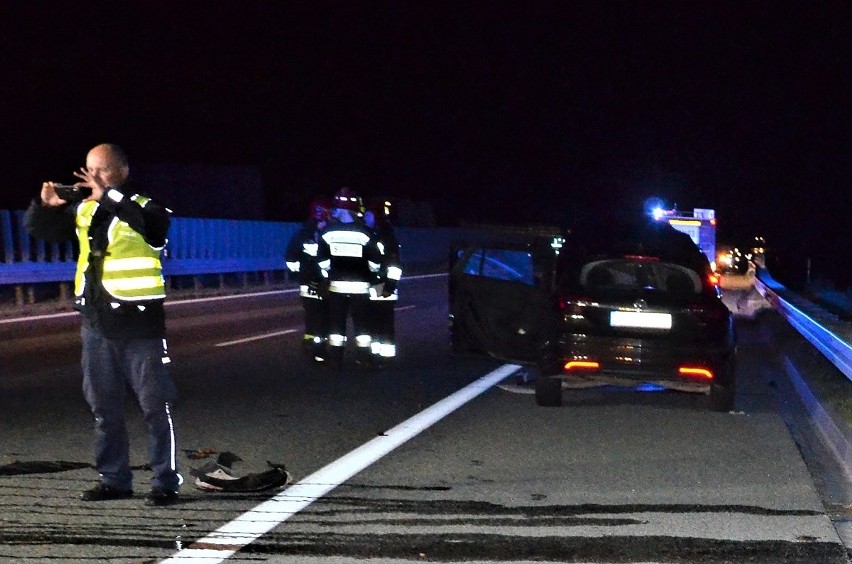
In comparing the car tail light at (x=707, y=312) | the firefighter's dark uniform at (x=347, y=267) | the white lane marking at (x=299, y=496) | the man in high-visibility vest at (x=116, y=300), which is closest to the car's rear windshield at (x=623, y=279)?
the car tail light at (x=707, y=312)

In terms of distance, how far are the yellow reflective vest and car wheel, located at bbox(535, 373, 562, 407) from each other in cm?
492

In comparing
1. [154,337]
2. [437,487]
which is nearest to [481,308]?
[437,487]

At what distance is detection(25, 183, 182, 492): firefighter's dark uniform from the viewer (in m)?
6.93

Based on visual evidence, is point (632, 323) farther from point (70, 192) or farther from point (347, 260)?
point (70, 192)

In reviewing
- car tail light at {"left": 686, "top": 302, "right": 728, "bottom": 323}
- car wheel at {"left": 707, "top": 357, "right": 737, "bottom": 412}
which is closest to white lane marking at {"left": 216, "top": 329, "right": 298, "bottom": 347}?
car wheel at {"left": 707, "top": 357, "right": 737, "bottom": 412}

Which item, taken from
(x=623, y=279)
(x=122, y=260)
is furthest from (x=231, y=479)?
(x=623, y=279)

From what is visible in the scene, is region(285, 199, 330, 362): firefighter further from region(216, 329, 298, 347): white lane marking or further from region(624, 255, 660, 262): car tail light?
region(624, 255, 660, 262): car tail light

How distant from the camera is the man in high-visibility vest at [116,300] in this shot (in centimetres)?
692

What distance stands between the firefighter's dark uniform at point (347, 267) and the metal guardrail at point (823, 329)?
14.6ft

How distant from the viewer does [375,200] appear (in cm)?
1438

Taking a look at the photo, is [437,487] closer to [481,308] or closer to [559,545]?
[559,545]

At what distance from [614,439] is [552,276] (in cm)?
264

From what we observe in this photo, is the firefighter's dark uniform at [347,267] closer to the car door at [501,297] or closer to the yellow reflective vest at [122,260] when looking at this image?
the car door at [501,297]

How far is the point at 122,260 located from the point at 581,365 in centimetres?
501
